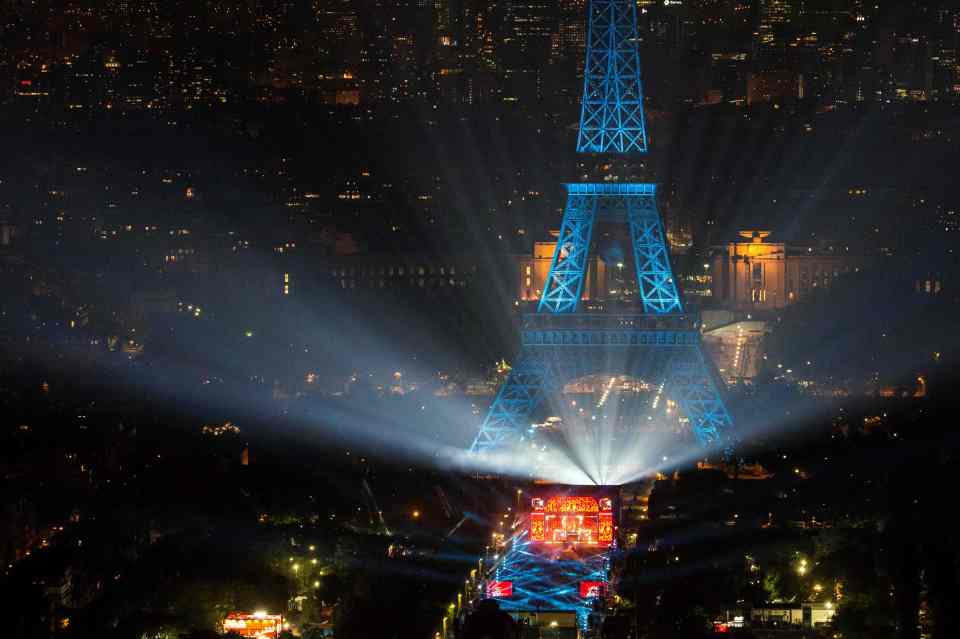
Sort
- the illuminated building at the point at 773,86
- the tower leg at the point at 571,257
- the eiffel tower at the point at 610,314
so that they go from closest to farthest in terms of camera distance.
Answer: the eiffel tower at the point at 610,314 → the tower leg at the point at 571,257 → the illuminated building at the point at 773,86

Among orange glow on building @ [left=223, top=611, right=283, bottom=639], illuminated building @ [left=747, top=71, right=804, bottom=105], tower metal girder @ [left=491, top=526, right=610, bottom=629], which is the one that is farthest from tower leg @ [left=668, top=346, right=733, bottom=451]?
illuminated building @ [left=747, top=71, right=804, bottom=105]

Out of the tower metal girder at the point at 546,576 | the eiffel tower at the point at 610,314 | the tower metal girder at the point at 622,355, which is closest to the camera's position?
the tower metal girder at the point at 546,576

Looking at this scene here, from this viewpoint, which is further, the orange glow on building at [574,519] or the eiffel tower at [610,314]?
the eiffel tower at [610,314]

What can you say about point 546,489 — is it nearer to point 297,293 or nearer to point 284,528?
point 284,528

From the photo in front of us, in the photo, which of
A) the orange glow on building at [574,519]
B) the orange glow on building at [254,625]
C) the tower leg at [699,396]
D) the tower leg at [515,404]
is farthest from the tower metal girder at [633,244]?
the orange glow on building at [254,625]

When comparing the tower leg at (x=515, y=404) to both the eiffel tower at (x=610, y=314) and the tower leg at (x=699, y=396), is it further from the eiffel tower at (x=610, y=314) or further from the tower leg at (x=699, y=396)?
the tower leg at (x=699, y=396)

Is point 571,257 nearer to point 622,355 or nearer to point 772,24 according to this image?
point 622,355
